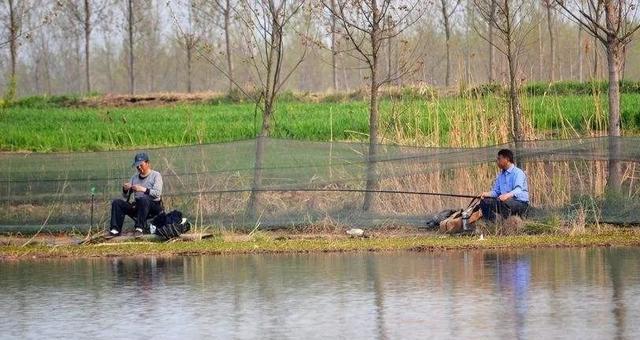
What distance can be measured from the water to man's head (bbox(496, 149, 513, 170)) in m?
2.02

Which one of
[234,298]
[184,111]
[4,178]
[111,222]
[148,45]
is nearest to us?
[234,298]

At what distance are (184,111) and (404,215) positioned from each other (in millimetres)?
22936

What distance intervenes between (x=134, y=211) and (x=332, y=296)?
726cm

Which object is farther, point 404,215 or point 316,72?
point 316,72

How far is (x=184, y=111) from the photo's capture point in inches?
1644

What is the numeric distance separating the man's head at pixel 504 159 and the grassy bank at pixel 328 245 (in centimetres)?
111

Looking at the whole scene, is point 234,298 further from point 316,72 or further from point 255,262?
point 316,72

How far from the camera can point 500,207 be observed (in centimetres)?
1869

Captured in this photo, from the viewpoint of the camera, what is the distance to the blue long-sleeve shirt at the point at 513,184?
729 inches

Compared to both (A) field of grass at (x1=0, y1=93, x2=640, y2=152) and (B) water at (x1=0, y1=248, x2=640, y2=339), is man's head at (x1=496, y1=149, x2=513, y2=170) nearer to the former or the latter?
(B) water at (x1=0, y1=248, x2=640, y2=339)

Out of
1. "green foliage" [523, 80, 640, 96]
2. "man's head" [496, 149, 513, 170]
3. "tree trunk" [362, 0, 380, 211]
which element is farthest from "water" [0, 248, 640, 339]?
"green foliage" [523, 80, 640, 96]

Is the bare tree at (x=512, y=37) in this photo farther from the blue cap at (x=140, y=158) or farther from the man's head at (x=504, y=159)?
the blue cap at (x=140, y=158)

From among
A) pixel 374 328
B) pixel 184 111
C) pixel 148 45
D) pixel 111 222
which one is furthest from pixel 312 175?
pixel 148 45

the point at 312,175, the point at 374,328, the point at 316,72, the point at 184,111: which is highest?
the point at 316,72
